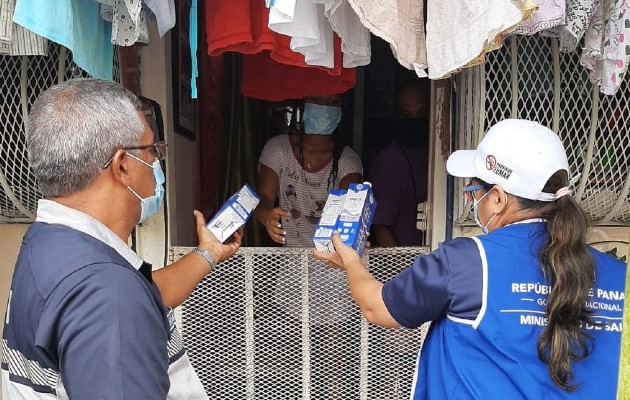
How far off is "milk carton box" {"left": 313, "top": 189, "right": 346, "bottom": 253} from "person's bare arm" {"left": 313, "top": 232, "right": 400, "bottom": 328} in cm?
2

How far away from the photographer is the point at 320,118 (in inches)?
106

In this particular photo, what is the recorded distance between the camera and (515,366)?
141cm

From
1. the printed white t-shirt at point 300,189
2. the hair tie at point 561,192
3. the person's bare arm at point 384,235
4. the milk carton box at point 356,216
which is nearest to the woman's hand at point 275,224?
the printed white t-shirt at point 300,189

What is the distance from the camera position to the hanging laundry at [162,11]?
164cm

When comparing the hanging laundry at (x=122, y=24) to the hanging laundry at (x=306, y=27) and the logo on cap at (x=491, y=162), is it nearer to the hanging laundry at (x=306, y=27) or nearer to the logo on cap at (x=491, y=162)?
the hanging laundry at (x=306, y=27)

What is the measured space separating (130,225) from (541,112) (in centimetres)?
166

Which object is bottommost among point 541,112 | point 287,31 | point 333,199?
point 333,199

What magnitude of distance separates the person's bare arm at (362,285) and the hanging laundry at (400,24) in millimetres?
605

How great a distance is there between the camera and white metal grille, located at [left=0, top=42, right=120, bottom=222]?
224cm

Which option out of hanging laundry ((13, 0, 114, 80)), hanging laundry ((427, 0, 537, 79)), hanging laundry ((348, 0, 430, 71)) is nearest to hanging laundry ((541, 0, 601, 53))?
hanging laundry ((427, 0, 537, 79))

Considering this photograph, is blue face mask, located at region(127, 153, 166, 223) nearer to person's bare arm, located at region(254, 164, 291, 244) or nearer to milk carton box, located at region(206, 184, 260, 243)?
milk carton box, located at region(206, 184, 260, 243)

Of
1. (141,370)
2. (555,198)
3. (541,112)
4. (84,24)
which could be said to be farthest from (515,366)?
(84,24)

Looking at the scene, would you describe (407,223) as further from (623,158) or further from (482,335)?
(482,335)

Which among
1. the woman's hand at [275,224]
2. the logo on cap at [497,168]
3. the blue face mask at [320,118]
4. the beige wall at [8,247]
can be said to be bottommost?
the beige wall at [8,247]
